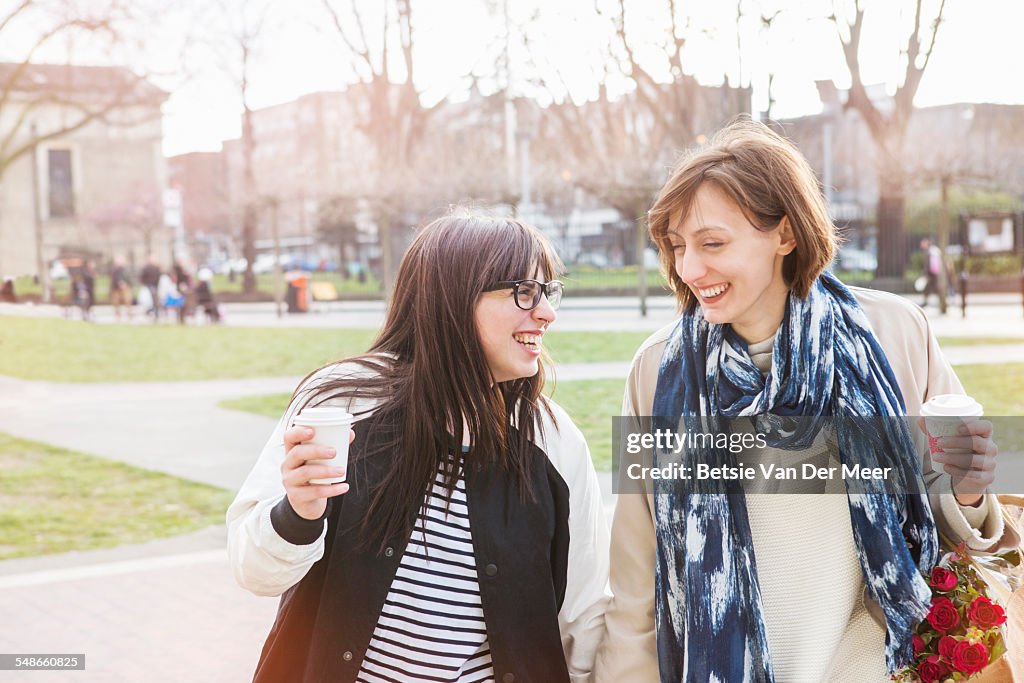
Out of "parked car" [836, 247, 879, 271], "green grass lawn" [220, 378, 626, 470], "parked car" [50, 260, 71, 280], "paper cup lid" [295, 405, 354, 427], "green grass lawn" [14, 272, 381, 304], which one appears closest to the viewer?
"paper cup lid" [295, 405, 354, 427]

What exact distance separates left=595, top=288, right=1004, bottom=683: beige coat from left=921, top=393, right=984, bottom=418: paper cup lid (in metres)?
0.26

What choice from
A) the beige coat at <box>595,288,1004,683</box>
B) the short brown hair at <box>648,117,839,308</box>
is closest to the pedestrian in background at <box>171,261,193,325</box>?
the short brown hair at <box>648,117,839,308</box>

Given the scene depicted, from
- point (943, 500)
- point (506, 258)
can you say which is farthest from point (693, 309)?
point (943, 500)

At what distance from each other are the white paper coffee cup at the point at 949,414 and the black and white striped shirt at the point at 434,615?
3.04ft

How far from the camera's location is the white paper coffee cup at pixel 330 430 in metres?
1.77

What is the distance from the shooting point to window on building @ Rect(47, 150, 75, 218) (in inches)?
656

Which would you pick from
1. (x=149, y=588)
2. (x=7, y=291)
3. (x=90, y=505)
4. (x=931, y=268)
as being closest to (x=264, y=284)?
(x=7, y=291)

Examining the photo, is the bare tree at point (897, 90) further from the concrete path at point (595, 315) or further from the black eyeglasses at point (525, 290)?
the black eyeglasses at point (525, 290)

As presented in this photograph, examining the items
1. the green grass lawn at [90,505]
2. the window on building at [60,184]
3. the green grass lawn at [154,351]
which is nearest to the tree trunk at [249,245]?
the green grass lawn at [154,351]

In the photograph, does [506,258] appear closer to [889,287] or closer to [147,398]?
[147,398]

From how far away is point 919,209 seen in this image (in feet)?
92.8

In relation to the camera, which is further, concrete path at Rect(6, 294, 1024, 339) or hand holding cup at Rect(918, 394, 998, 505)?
concrete path at Rect(6, 294, 1024, 339)

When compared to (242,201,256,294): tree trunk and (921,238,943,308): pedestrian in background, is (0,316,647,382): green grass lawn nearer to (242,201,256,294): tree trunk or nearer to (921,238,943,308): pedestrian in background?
(242,201,256,294): tree trunk

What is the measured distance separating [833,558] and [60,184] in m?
17.4
